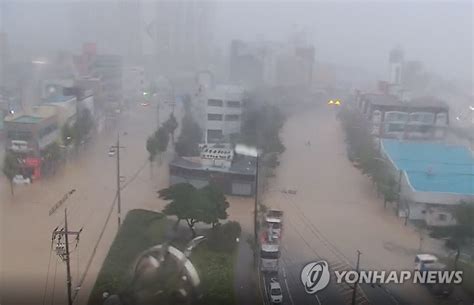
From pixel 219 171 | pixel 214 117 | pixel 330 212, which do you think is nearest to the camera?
pixel 219 171

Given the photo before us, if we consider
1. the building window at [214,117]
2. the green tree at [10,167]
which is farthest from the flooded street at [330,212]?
the green tree at [10,167]

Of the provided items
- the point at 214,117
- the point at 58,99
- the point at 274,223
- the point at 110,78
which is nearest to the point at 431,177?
the point at 274,223

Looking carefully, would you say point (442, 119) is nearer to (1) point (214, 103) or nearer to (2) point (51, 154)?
(1) point (214, 103)

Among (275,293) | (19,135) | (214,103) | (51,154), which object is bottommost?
(275,293)

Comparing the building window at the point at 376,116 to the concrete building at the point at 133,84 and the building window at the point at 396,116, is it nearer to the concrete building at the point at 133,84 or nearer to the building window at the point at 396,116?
the building window at the point at 396,116

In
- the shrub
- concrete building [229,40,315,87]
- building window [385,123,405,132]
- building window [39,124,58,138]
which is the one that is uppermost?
concrete building [229,40,315,87]

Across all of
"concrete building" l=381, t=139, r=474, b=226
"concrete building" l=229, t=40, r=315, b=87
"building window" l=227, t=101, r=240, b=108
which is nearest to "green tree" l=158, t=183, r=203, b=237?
"building window" l=227, t=101, r=240, b=108

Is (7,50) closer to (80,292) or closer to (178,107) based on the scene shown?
(178,107)

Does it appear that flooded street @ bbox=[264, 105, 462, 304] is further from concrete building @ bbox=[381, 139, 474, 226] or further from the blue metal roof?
the blue metal roof
